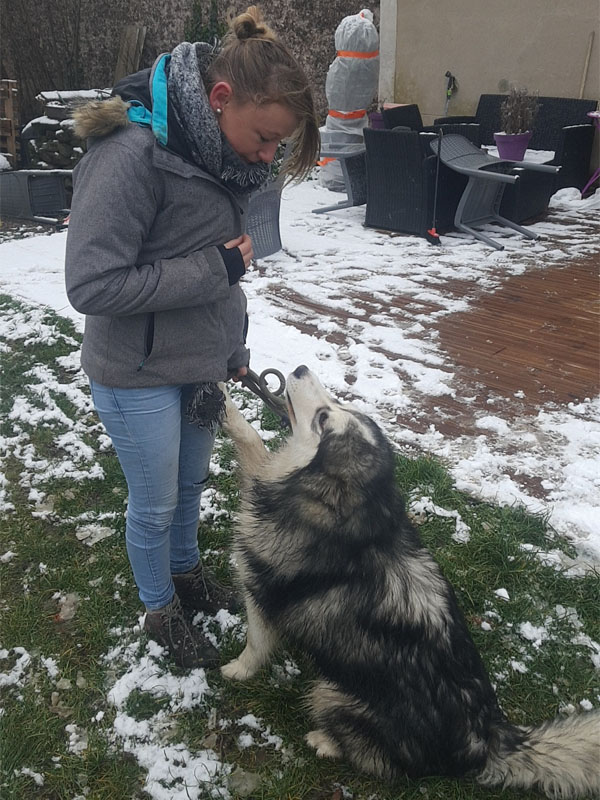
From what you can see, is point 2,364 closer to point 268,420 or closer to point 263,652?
point 268,420

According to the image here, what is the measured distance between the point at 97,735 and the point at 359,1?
10.9 metres

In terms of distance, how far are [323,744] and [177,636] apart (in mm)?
603

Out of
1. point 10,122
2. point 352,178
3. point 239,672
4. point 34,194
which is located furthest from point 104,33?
point 239,672

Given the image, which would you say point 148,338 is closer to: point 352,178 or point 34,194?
point 352,178

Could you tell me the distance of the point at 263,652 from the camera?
6.42 ft

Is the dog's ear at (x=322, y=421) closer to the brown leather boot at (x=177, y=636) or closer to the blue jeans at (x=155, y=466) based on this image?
the blue jeans at (x=155, y=466)

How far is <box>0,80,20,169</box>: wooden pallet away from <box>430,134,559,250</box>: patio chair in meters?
6.28

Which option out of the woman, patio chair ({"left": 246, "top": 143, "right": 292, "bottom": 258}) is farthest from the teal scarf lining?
patio chair ({"left": 246, "top": 143, "right": 292, "bottom": 258})

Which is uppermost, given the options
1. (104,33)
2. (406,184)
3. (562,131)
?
(104,33)

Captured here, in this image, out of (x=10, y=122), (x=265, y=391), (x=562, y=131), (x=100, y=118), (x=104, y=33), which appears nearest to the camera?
(x=100, y=118)

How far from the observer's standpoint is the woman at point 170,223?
133cm

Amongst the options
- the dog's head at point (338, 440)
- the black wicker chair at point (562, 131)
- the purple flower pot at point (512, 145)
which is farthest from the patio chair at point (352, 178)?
the dog's head at point (338, 440)

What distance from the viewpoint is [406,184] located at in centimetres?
640

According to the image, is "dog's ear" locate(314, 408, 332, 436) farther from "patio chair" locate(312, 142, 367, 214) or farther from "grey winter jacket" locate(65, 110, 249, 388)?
"patio chair" locate(312, 142, 367, 214)
